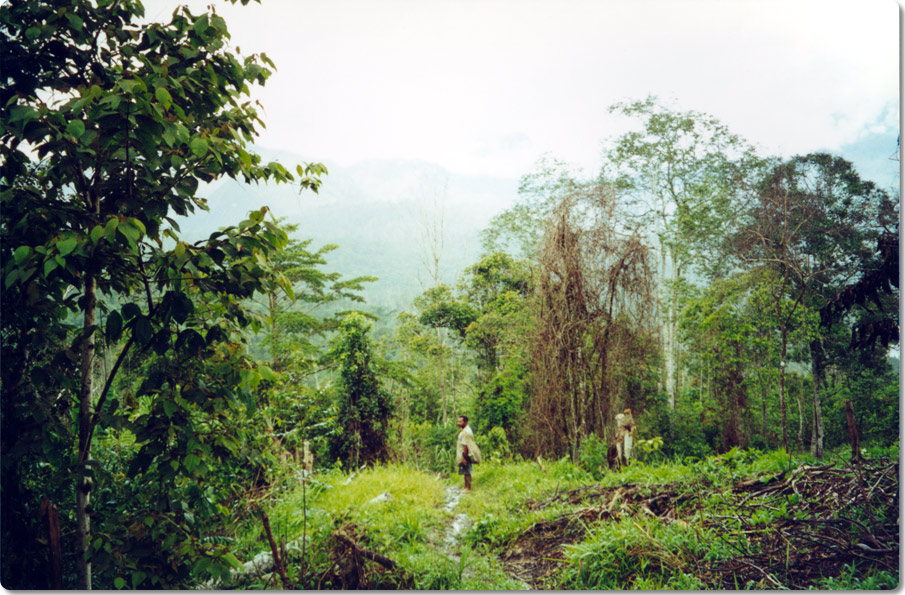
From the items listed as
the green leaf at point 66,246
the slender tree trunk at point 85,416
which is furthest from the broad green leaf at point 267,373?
the slender tree trunk at point 85,416

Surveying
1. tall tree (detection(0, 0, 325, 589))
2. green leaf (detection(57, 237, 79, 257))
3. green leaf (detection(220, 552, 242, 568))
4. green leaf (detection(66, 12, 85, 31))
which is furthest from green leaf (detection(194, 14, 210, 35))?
green leaf (detection(220, 552, 242, 568))

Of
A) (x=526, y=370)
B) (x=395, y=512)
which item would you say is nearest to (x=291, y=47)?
(x=395, y=512)

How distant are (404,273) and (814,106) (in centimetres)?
425

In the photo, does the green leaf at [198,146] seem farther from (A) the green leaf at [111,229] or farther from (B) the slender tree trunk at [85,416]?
(B) the slender tree trunk at [85,416]

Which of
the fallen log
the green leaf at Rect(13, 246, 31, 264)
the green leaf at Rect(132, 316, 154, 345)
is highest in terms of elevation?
the green leaf at Rect(13, 246, 31, 264)

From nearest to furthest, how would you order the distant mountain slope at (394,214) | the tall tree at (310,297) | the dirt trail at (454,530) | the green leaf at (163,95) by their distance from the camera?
the green leaf at (163,95) < the dirt trail at (454,530) < the distant mountain slope at (394,214) < the tall tree at (310,297)

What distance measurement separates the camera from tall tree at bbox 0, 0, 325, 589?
1.55 metres

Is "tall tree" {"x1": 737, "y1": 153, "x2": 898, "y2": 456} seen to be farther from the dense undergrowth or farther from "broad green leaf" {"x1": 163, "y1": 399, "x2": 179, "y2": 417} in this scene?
"broad green leaf" {"x1": 163, "y1": 399, "x2": 179, "y2": 417}

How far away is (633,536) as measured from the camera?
263 centimetres

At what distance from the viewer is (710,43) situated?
302cm

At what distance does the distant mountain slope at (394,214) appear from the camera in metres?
3.90

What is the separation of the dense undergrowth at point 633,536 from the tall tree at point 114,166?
1.25 metres

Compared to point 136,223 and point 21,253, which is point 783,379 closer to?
point 136,223

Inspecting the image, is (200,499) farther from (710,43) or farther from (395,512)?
(710,43)
